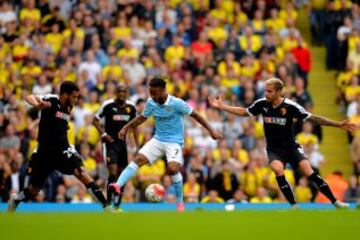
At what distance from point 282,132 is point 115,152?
3.68 metres

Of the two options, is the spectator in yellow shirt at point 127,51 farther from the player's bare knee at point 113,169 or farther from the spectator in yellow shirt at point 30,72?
the player's bare knee at point 113,169

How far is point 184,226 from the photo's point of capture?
1477cm

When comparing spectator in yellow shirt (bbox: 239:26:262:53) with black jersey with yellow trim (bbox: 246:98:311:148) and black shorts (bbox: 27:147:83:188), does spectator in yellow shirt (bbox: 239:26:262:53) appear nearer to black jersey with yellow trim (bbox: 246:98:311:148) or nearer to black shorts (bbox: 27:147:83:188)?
black jersey with yellow trim (bbox: 246:98:311:148)

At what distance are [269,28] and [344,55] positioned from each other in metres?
2.00

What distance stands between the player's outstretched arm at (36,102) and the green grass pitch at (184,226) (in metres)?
2.02

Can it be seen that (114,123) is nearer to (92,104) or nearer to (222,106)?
(222,106)

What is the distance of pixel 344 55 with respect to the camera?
30.8 m

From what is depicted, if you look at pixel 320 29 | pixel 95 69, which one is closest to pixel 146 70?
pixel 95 69

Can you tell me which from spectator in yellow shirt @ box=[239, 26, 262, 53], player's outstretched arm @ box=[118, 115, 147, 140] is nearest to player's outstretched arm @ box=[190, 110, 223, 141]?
player's outstretched arm @ box=[118, 115, 147, 140]

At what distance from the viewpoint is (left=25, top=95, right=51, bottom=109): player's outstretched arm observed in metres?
18.0

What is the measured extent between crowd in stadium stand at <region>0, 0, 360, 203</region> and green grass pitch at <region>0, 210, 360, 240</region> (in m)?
8.50

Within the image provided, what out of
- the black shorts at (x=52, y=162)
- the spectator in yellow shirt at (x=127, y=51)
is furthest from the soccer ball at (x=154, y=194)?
the spectator in yellow shirt at (x=127, y=51)

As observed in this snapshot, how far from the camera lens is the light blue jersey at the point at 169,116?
64.7ft

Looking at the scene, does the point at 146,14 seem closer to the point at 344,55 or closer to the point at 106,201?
the point at 344,55
